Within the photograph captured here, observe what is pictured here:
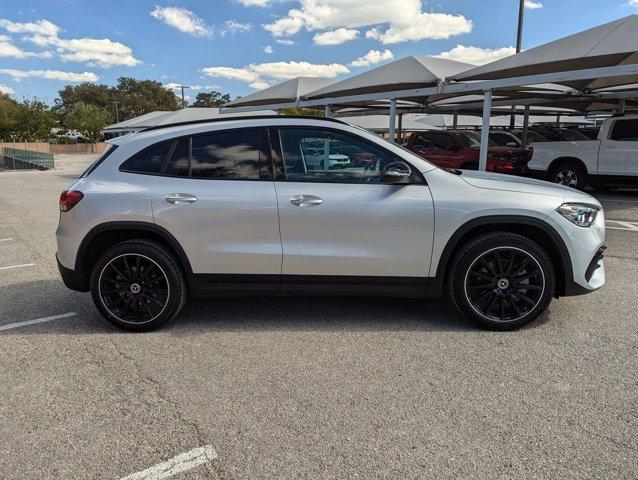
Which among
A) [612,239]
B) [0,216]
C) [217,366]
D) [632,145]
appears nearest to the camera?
[217,366]

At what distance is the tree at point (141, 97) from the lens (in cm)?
9950

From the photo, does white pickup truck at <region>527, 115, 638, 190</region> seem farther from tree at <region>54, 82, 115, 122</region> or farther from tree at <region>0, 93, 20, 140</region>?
tree at <region>54, 82, 115, 122</region>

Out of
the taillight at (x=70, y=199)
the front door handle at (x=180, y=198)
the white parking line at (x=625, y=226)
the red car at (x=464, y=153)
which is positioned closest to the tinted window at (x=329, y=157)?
the front door handle at (x=180, y=198)

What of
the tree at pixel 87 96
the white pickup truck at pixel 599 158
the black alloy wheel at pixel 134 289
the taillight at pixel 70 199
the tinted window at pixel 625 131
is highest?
the tree at pixel 87 96

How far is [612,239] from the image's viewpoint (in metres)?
7.55

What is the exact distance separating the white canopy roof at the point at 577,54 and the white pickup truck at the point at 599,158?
1.54 metres

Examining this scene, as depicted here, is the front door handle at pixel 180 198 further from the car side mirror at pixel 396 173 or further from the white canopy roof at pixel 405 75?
the white canopy roof at pixel 405 75

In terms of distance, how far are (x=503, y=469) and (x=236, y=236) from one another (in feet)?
7.98

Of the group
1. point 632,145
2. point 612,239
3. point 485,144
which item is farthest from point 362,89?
point 612,239

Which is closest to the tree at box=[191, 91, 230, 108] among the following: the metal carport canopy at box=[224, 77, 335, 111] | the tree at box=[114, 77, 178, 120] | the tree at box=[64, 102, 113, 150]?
the tree at box=[114, 77, 178, 120]

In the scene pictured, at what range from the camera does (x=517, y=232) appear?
4062 mm

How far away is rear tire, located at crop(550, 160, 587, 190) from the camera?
1212cm

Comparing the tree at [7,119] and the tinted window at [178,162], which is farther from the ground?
the tree at [7,119]

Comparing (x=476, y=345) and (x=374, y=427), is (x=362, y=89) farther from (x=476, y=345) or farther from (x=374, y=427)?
(x=374, y=427)
